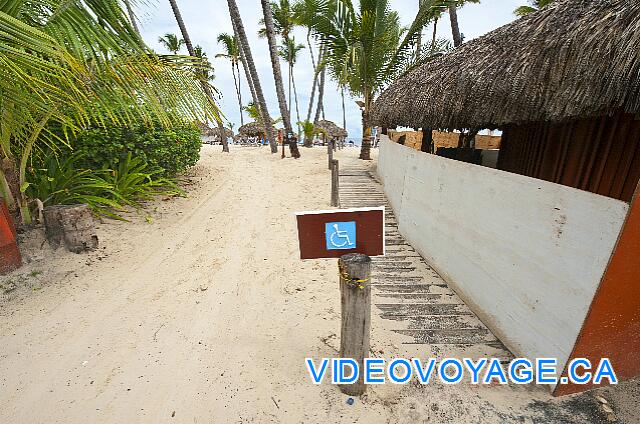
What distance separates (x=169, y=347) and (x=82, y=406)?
27.1 inches

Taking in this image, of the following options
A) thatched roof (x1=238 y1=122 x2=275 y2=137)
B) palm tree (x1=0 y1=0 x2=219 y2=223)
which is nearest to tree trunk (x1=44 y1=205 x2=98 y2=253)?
palm tree (x1=0 y1=0 x2=219 y2=223)

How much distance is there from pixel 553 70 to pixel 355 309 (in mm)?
2582

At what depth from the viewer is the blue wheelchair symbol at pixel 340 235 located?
204cm

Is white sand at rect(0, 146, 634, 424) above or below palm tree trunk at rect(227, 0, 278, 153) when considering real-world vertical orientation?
below

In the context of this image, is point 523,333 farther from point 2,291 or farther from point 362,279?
point 2,291

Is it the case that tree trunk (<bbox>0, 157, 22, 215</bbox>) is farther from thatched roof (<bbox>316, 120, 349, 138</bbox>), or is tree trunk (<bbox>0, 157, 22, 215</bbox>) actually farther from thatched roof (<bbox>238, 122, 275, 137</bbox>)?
thatched roof (<bbox>238, 122, 275, 137</bbox>)

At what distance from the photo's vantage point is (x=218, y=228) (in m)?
5.41

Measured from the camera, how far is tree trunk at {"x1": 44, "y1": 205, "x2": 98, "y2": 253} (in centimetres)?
378

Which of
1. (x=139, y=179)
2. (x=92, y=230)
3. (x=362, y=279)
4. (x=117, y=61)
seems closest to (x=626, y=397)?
(x=362, y=279)

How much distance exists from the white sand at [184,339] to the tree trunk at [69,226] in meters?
0.15

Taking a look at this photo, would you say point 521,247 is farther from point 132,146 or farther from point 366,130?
point 366,130

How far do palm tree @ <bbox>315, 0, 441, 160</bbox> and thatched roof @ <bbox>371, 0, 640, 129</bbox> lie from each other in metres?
5.29

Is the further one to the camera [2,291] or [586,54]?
[2,291]

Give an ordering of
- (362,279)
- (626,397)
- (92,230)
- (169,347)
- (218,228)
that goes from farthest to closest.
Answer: (218,228) → (92,230) → (169,347) → (626,397) → (362,279)
